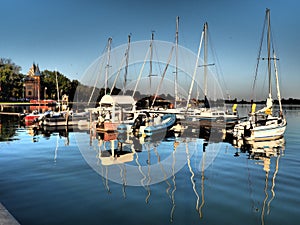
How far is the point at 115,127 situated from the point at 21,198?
2293 cm

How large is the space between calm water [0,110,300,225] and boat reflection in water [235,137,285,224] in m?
0.05

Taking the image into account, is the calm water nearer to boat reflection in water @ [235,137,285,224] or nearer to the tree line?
boat reflection in water @ [235,137,285,224]

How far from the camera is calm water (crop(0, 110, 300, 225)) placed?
31.0 feet

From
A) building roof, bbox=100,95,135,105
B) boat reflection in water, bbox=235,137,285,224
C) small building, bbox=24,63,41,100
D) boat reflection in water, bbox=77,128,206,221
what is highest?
small building, bbox=24,63,41,100

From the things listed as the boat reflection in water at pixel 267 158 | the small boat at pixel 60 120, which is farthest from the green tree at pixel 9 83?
the boat reflection in water at pixel 267 158

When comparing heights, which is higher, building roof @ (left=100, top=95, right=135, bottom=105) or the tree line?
the tree line

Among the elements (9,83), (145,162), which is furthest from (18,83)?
(145,162)

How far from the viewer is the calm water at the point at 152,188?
31.0 feet

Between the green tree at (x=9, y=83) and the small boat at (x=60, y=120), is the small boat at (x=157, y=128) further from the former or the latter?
the green tree at (x=9, y=83)

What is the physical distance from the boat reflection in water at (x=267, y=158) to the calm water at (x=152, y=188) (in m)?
0.05

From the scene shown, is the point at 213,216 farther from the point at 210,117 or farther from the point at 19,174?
the point at 210,117

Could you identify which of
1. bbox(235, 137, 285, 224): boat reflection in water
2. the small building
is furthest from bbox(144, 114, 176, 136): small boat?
the small building

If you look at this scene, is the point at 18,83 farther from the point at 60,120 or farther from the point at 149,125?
the point at 149,125

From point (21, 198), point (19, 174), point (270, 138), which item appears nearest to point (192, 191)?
point (21, 198)
